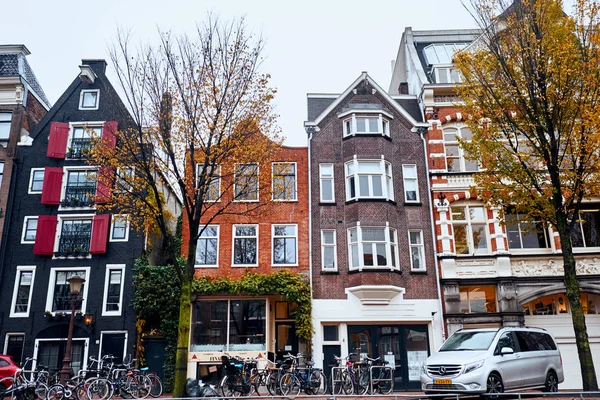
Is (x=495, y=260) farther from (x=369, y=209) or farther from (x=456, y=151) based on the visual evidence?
(x=369, y=209)

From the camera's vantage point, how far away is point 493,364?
13.2 m

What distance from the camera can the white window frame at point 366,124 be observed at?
2550cm

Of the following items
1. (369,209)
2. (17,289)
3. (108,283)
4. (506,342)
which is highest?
(369,209)

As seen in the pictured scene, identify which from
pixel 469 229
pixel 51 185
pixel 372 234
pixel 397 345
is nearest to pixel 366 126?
pixel 372 234

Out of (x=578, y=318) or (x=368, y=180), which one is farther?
(x=368, y=180)

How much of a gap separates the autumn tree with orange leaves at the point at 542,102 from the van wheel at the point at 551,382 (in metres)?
1.95

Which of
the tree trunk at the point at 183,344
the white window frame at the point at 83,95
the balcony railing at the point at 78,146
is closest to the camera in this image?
the tree trunk at the point at 183,344

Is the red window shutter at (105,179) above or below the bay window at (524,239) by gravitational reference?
above

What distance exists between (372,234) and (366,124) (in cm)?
583

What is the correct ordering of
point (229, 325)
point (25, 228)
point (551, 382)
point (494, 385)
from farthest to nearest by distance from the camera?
point (25, 228) < point (229, 325) < point (551, 382) < point (494, 385)

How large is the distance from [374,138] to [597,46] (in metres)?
10.4

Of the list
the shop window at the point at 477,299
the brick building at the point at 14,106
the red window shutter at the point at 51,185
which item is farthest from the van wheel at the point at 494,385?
the brick building at the point at 14,106

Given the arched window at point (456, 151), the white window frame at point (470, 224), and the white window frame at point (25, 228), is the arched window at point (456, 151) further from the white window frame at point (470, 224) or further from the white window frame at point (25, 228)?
the white window frame at point (25, 228)

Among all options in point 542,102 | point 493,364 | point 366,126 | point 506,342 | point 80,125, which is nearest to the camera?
point 493,364
